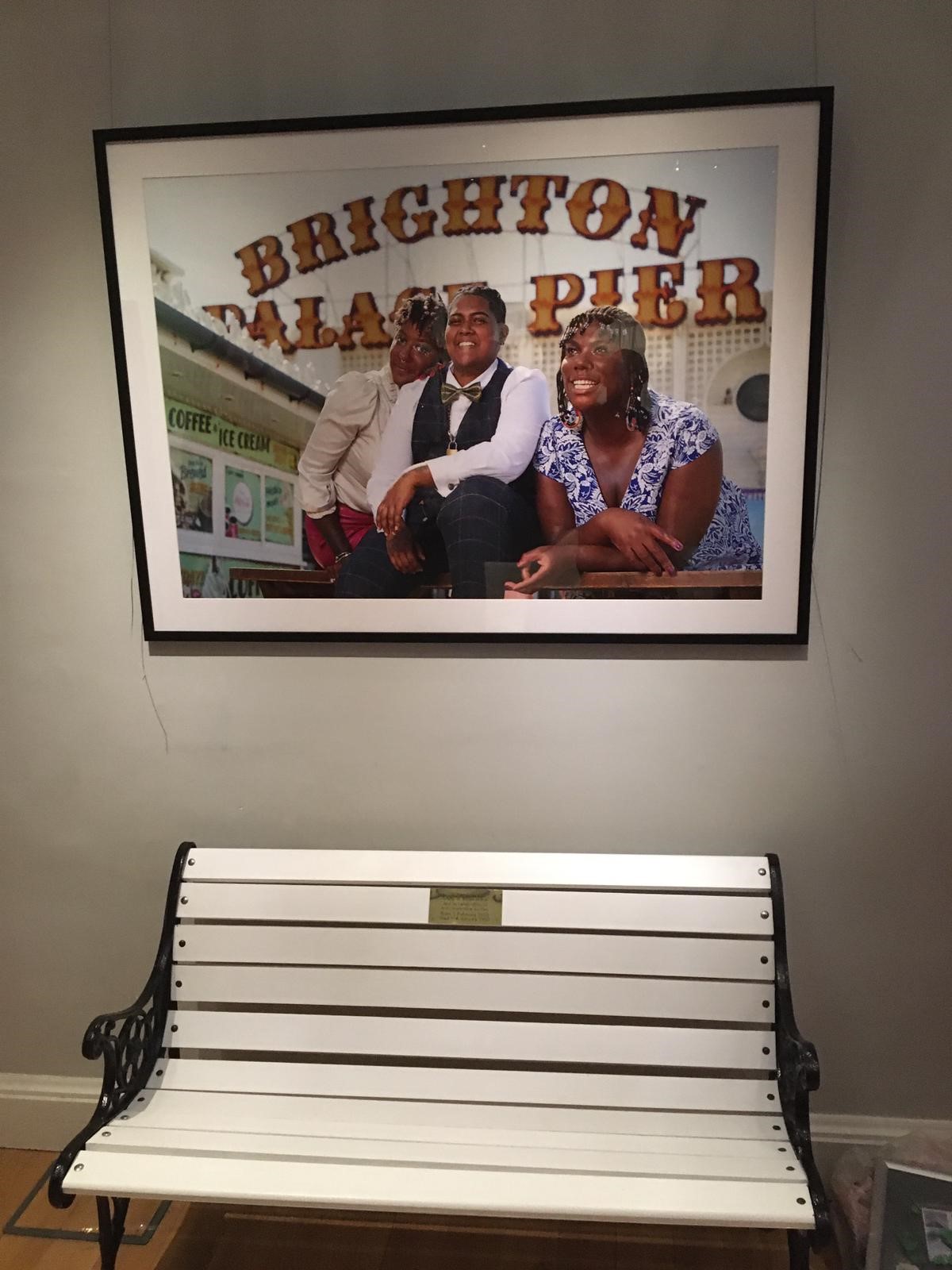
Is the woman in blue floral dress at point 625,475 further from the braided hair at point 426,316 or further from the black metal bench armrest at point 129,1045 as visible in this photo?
the black metal bench armrest at point 129,1045

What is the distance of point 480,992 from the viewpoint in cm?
193

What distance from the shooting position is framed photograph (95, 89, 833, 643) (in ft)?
5.89

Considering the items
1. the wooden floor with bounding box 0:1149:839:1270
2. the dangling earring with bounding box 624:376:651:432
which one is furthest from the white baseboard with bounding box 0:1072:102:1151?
the dangling earring with bounding box 624:376:651:432

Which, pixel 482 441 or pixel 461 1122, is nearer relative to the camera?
pixel 461 1122

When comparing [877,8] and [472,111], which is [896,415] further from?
[472,111]

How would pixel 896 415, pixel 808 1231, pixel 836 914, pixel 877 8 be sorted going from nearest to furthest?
pixel 808 1231
pixel 877 8
pixel 896 415
pixel 836 914

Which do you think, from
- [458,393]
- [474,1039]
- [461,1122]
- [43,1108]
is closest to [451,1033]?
[474,1039]

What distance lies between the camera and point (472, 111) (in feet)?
5.91

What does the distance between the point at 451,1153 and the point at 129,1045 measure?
0.71 meters

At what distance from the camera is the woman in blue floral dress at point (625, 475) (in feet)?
6.10

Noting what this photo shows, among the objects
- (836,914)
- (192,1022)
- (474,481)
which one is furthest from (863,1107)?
(474,481)

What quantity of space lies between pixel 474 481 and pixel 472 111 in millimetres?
736

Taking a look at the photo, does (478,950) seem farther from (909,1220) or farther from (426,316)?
(426,316)

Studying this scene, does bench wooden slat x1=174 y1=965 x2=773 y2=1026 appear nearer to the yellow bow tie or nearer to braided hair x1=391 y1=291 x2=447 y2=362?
the yellow bow tie
